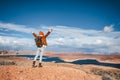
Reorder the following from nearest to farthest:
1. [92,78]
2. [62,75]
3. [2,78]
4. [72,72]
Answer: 1. [2,78]
2. [62,75]
3. [72,72]
4. [92,78]

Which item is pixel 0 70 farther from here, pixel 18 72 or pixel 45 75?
pixel 45 75

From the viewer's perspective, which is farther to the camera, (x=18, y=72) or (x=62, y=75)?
(x=62, y=75)

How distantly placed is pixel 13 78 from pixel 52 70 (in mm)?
3244

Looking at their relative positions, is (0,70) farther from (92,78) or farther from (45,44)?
(92,78)

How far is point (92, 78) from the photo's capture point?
617 inches

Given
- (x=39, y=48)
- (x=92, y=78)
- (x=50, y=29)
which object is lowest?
(x=92, y=78)

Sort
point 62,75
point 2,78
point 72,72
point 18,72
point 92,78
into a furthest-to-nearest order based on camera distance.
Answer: point 92,78 < point 72,72 < point 62,75 < point 18,72 < point 2,78

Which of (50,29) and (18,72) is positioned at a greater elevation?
(50,29)

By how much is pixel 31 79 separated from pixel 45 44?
120 inches

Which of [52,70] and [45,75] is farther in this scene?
[52,70]

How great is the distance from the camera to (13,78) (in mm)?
10734

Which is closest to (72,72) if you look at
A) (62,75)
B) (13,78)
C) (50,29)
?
(62,75)

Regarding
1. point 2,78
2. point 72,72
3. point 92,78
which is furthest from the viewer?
point 92,78

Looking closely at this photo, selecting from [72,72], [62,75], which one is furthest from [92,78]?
[62,75]
